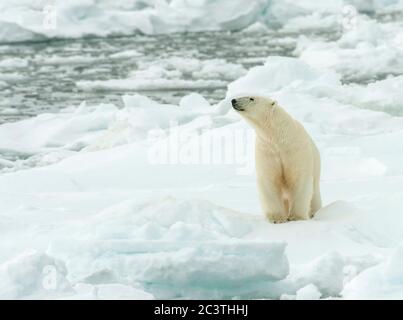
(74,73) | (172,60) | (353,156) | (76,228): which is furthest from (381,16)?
(76,228)

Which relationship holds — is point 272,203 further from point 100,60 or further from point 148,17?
point 148,17

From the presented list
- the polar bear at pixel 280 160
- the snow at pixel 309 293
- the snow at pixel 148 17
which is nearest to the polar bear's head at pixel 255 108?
the polar bear at pixel 280 160

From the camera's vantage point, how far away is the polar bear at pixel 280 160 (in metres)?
4.39

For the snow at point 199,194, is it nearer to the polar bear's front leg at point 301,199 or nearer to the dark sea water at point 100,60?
the polar bear's front leg at point 301,199

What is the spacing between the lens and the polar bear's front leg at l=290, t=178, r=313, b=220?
4426 mm

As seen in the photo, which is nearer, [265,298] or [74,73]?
[265,298]

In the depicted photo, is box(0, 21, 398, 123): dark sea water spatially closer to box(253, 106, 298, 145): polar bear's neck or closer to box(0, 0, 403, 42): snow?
box(0, 0, 403, 42): snow

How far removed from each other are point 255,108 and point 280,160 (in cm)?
27

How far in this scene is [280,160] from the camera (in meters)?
4.42

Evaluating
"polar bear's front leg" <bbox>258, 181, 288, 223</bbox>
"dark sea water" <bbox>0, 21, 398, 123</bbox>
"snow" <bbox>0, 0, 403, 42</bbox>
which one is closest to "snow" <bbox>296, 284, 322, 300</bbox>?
"polar bear's front leg" <bbox>258, 181, 288, 223</bbox>

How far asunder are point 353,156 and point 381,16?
45.8ft

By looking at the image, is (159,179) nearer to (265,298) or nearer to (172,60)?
(265,298)

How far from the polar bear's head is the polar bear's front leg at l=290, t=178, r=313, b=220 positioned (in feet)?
1.17

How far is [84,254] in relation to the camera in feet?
11.3
